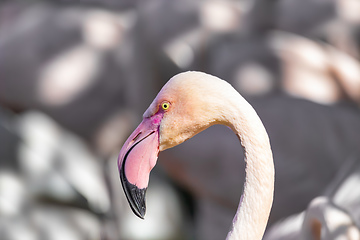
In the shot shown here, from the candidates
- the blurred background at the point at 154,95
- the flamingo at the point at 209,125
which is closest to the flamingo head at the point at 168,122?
the flamingo at the point at 209,125

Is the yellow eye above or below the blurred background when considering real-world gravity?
above

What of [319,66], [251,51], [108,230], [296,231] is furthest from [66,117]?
[296,231]

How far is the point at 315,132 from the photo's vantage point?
144 centimetres

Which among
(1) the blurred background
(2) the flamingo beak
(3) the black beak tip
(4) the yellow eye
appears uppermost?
(4) the yellow eye

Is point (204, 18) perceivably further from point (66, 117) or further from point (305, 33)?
point (66, 117)

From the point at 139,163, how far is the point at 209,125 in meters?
0.08

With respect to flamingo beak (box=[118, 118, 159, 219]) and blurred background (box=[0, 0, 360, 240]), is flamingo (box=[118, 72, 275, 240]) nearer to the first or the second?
flamingo beak (box=[118, 118, 159, 219])

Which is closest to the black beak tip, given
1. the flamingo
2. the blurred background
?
the flamingo

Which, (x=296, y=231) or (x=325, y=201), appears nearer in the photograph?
(x=325, y=201)

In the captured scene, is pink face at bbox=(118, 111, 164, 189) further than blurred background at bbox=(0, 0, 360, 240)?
No

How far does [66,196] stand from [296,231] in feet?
2.73

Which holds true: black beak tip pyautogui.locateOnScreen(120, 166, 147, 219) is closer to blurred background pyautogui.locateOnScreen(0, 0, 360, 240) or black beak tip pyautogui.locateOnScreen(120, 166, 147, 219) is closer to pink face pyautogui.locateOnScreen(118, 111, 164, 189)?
pink face pyautogui.locateOnScreen(118, 111, 164, 189)

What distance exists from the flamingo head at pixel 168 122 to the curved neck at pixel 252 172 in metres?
0.02

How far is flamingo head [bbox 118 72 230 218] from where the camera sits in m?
0.58
